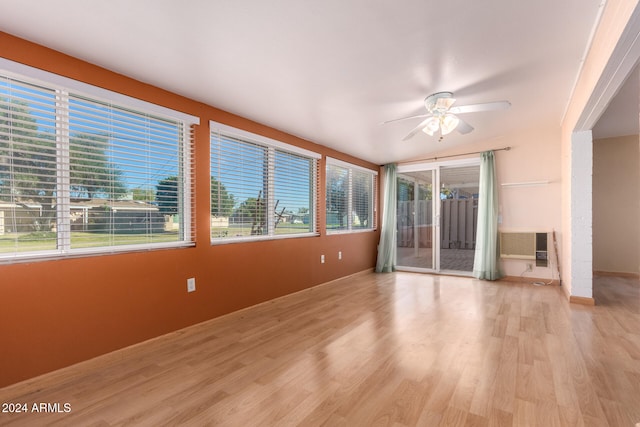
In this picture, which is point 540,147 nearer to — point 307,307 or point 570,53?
point 570,53

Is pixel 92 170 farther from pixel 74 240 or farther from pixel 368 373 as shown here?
pixel 368 373

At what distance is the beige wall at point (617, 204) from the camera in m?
5.29

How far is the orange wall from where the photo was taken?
196 centimetres

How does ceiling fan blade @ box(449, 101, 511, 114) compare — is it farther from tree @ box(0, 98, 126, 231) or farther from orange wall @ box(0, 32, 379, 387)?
tree @ box(0, 98, 126, 231)

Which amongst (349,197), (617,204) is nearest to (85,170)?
(349,197)

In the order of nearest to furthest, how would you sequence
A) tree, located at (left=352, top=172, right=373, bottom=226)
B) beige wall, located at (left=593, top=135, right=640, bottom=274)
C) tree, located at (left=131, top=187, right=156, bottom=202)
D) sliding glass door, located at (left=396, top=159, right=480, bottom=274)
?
Answer: tree, located at (left=131, top=187, right=156, bottom=202) < beige wall, located at (left=593, top=135, right=640, bottom=274) < sliding glass door, located at (left=396, top=159, right=480, bottom=274) < tree, located at (left=352, top=172, right=373, bottom=226)

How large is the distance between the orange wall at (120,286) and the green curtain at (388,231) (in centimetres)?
259

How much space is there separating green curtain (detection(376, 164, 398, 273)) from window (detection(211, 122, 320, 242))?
1.90m

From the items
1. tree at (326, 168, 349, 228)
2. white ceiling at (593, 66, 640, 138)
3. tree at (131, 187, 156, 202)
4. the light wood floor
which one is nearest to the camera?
the light wood floor

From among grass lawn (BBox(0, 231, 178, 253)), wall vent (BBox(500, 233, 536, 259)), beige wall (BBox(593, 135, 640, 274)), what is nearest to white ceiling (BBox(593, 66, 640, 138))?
beige wall (BBox(593, 135, 640, 274))

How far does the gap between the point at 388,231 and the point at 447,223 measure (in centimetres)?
107

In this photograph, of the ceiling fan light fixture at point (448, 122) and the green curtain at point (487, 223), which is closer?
the ceiling fan light fixture at point (448, 122)

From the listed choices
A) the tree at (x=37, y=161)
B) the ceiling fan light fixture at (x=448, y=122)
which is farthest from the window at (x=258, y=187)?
the ceiling fan light fixture at (x=448, y=122)

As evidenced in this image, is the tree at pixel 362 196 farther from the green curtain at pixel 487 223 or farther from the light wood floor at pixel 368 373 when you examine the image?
the light wood floor at pixel 368 373
